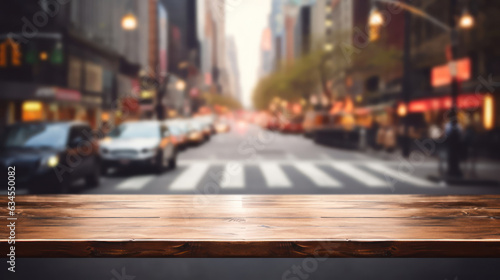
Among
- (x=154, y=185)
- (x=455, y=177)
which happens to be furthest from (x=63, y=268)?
(x=455, y=177)

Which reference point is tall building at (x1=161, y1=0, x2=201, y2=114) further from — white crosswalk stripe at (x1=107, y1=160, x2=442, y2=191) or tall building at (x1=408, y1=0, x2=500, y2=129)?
white crosswalk stripe at (x1=107, y1=160, x2=442, y2=191)

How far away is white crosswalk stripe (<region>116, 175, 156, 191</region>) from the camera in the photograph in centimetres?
1333

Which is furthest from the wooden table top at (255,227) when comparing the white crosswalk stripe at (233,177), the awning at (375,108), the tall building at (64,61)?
the awning at (375,108)

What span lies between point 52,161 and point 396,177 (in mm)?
9342

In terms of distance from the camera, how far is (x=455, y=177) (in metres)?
14.4

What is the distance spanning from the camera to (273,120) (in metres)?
67.1

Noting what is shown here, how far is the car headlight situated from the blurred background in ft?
0.07

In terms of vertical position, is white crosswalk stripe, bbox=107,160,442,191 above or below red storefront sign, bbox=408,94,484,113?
below

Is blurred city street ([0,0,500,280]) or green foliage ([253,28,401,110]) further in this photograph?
green foliage ([253,28,401,110])

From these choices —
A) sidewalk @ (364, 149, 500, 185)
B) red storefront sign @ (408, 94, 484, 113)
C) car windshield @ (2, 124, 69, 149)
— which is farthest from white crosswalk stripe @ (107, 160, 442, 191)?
red storefront sign @ (408, 94, 484, 113)

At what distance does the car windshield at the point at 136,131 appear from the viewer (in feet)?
55.7

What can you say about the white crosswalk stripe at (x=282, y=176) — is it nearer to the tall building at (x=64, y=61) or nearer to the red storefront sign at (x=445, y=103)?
the red storefront sign at (x=445, y=103)

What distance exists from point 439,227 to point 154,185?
36.3 feet

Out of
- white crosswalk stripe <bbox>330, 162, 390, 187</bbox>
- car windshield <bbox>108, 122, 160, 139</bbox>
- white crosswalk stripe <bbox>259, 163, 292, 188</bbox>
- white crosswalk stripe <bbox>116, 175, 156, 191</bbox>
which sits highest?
car windshield <bbox>108, 122, 160, 139</bbox>
